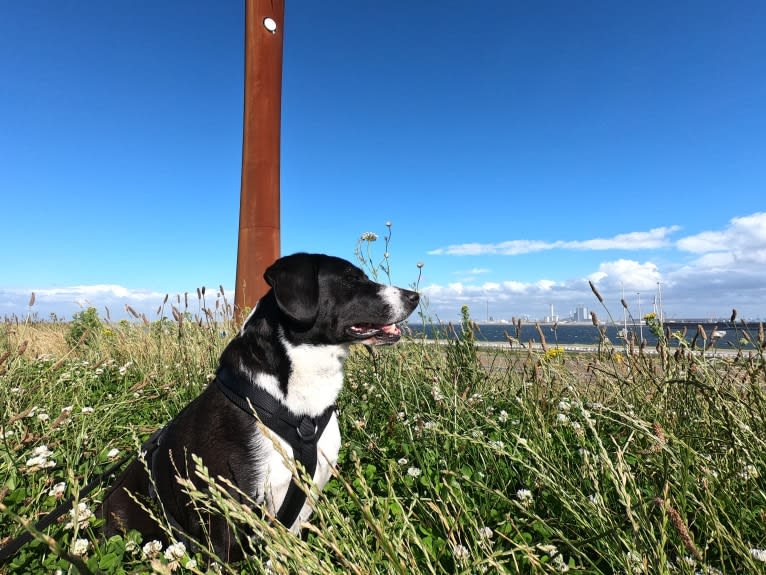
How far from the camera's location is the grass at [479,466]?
1.33 meters

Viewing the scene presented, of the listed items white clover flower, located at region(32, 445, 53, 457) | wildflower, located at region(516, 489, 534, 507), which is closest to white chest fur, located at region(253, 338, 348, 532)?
wildflower, located at region(516, 489, 534, 507)

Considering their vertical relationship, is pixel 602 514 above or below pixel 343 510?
above

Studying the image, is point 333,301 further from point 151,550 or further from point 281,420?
point 151,550

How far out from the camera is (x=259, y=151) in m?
7.91

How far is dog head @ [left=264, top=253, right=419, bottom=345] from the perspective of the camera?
243 cm

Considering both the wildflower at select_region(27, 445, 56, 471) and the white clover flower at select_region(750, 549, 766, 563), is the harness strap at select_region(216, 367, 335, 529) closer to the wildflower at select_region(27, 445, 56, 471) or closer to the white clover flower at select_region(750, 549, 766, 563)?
the wildflower at select_region(27, 445, 56, 471)

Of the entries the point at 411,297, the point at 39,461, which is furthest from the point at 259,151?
the point at 39,461

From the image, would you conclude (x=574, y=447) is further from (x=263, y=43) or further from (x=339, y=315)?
(x=263, y=43)

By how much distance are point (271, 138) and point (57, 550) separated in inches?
316

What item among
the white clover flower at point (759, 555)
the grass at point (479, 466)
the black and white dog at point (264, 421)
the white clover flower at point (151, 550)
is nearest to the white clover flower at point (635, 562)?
the grass at point (479, 466)

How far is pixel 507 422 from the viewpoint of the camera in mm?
3268

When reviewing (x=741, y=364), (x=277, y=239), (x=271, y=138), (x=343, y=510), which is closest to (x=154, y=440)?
(x=343, y=510)

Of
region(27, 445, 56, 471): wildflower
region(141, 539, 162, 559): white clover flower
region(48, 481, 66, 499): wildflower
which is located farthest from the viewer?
region(27, 445, 56, 471): wildflower

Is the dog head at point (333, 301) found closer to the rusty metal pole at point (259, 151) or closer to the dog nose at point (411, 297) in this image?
the dog nose at point (411, 297)
